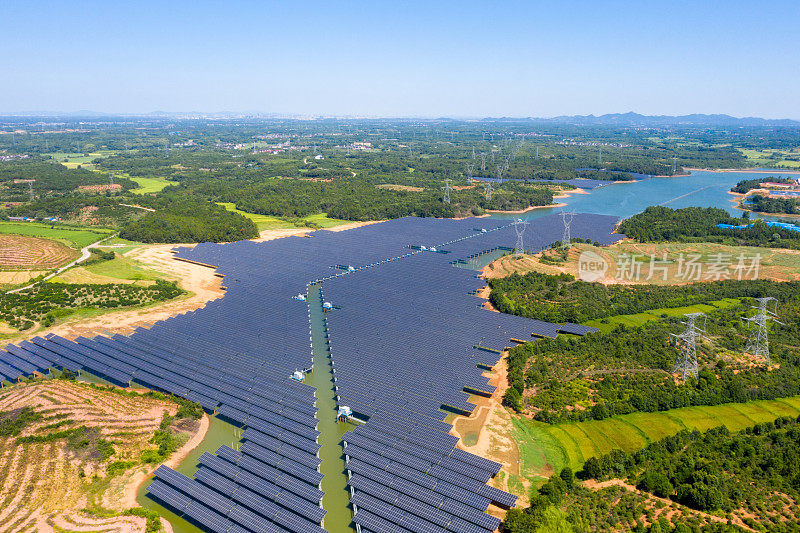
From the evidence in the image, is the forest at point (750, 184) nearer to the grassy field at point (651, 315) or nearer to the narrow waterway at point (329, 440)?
the grassy field at point (651, 315)

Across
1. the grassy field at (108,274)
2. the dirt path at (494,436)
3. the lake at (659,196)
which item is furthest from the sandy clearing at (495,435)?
the lake at (659,196)

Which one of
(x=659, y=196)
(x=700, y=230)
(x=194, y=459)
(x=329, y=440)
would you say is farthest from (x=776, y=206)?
(x=194, y=459)

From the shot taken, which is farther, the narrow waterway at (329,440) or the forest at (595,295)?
the forest at (595,295)

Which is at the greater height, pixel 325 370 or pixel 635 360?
pixel 635 360

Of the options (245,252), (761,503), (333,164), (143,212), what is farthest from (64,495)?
(333,164)

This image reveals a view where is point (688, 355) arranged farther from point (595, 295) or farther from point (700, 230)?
point (700, 230)

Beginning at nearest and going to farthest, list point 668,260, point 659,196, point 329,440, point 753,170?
point 329,440 < point 668,260 < point 659,196 < point 753,170
